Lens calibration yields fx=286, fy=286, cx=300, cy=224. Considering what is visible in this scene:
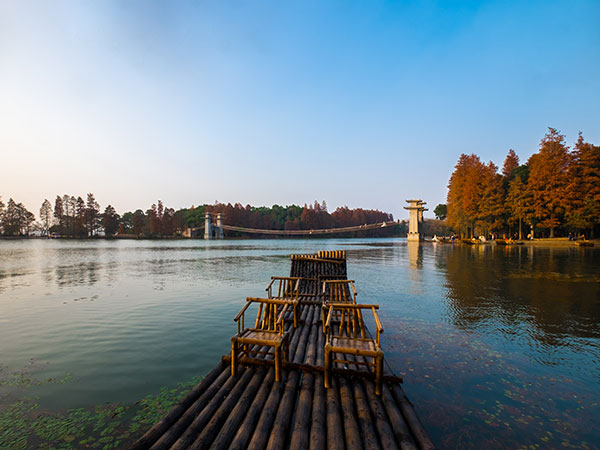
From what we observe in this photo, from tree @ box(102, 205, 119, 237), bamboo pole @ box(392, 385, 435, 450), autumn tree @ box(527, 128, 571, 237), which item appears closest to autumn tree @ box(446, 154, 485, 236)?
autumn tree @ box(527, 128, 571, 237)

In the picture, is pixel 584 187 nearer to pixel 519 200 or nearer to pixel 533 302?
pixel 519 200

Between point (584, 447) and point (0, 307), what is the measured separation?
19.3 meters

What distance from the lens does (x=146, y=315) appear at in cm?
1146

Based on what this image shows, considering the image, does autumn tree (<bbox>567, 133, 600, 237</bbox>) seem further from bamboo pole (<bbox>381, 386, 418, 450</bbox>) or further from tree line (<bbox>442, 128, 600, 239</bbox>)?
bamboo pole (<bbox>381, 386, 418, 450</bbox>)

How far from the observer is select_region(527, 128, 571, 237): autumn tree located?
45125 mm

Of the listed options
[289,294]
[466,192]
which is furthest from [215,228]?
[289,294]

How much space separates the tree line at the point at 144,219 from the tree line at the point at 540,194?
307 ft

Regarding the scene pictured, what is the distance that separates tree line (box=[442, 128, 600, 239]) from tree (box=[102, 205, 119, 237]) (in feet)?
414

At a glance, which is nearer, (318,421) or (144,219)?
(318,421)

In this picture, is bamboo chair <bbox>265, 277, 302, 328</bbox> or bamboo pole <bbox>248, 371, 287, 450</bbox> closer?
bamboo pole <bbox>248, 371, 287, 450</bbox>

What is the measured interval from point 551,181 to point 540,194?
7.87ft

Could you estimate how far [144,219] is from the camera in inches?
5536

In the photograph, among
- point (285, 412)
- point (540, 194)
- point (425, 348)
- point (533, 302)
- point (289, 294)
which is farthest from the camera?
point (540, 194)

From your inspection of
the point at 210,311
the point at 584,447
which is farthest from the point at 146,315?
the point at 584,447
